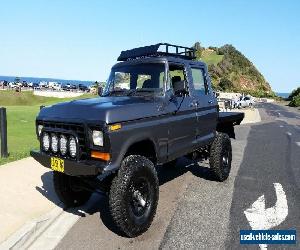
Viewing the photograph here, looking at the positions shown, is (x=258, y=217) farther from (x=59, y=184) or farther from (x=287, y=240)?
(x=59, y=184)

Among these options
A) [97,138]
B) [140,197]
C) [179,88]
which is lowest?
[140,197]

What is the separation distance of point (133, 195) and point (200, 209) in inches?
63.5

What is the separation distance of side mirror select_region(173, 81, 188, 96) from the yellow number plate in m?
2.32

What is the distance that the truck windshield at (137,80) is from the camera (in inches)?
252

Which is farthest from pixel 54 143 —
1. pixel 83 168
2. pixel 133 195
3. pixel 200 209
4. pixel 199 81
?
pixel 199 81

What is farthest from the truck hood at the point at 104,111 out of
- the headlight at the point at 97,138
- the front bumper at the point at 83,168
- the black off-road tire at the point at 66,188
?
the black off-road tire at the point at 66,188

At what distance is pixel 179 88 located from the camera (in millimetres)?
6422

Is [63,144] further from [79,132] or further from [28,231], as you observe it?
[28,231]

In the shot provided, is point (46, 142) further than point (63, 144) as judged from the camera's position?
Yes

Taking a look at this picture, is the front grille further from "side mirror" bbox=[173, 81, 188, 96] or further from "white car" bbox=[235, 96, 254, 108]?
"white car" bbox=[235, 96, 254, 108]

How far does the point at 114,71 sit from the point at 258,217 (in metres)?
3.64

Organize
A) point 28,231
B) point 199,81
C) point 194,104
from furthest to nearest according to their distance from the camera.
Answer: point 199,81, point 194,104, point 28,231

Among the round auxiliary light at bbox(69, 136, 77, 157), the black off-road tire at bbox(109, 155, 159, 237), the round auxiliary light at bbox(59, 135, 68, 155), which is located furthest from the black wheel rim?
the round auxiliary light at bbox(59, 135, 68, 155)

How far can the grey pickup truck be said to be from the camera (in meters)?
5.04
